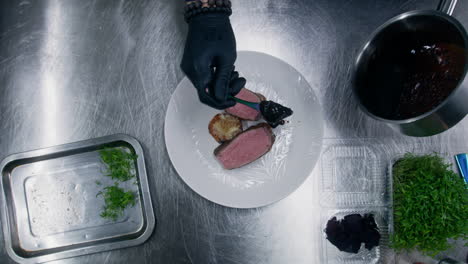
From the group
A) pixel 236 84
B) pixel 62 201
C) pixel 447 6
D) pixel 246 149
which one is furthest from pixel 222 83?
pixel 447 6

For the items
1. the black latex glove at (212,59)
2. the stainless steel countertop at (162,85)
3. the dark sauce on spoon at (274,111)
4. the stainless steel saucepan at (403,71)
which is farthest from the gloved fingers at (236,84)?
the stainless steel saucepan at (403,71)

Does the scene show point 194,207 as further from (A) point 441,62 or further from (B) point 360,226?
(A) point 441,62

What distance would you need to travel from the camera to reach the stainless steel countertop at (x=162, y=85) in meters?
1.32

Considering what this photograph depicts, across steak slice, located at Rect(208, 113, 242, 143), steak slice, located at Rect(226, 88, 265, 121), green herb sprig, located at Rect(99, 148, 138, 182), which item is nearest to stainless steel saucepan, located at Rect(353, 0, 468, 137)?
steak slice, located at Rect(226, 88, 265, 121)

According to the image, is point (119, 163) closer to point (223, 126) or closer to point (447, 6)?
point (223, 126)

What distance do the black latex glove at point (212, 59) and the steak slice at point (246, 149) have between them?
0.17 m

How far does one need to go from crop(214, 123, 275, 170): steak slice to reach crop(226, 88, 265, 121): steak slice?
0.06 m

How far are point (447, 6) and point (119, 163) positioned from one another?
1556 millimetres

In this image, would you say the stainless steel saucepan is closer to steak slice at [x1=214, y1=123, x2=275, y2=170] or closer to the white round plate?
the white round plate

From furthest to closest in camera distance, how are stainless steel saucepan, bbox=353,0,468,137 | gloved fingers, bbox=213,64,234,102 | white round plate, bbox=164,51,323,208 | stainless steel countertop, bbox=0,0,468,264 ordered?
stainless steel countertop, bbox=0,0,468,264 < white round plate, bbox=164,51,323,208 < gloved fingers, bbox=213,64,234,102 < stainless steel saucepan, bbox=353,0,468,137

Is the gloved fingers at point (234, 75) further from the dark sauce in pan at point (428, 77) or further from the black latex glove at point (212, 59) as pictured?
the dark sauce in pan at point (428, 77)

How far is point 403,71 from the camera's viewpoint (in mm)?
1094

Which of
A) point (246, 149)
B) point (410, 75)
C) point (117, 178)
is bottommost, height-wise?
point (117, 178)

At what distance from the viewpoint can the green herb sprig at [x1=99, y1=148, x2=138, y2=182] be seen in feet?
4.18
